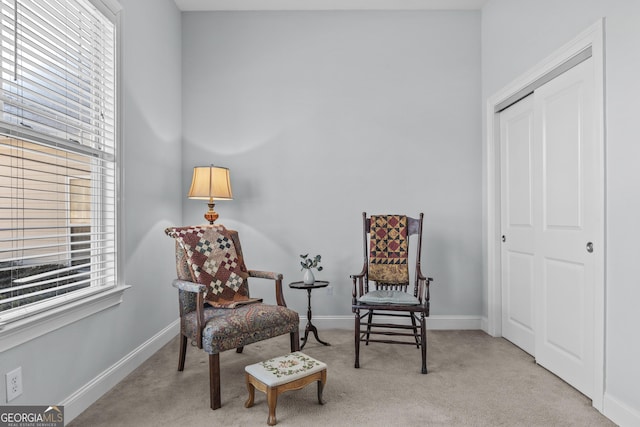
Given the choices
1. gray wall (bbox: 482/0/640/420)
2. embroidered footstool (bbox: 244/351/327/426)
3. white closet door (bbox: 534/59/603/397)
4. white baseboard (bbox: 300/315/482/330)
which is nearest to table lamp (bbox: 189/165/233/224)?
white baseboard (bbox: 300/315/482/330)

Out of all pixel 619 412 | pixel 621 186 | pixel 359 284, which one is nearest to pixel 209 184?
pixel 359 284

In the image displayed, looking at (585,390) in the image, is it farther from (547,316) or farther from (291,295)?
(291,295)

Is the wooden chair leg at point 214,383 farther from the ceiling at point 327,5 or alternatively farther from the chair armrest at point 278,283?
the ceiling at point 327,5

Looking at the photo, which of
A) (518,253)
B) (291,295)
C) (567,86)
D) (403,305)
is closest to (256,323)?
(403,305)

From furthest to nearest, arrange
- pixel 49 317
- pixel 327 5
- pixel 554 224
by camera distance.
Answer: pixel 327 5 → pixel 554 224 → pixel 49 317

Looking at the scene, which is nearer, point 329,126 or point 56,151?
point 56,151

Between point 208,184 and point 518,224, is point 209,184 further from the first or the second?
point 518,224

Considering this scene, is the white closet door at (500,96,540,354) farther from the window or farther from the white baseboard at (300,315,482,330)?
the window

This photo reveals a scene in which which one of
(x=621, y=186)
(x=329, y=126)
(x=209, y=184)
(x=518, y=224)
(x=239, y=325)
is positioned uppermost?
(x=329, y=126)

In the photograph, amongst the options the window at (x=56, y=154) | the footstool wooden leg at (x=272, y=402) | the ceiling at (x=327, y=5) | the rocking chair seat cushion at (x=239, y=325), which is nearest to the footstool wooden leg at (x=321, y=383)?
the footstool wooden leg at (x=272, y=402)

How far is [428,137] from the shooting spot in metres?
3.69

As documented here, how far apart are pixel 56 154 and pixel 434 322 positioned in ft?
10.9

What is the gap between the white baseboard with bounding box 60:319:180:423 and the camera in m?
2.03

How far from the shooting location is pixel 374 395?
231 cm
